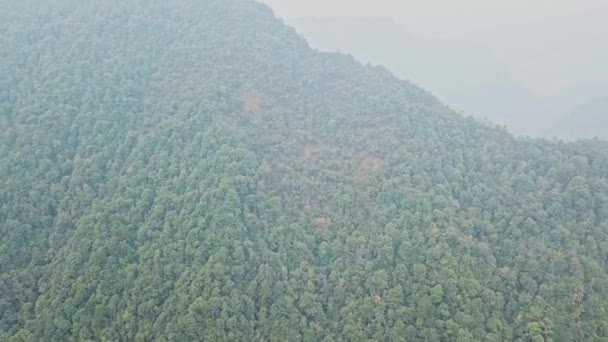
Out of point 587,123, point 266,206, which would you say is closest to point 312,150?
point 266,206

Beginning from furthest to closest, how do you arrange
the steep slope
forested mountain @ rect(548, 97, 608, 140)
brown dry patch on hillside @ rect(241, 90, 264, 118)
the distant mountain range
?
1. the steep slope
2. the distant mountain range
3. forested mountain @ rect(548, 97, 608, 140)
4. brown dry patch on hillside @ rect(241, 90, 264, 118)

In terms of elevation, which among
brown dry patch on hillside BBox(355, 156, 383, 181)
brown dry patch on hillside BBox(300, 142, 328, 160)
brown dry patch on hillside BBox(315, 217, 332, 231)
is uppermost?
brown dry patch on hillside BBox(355, 156, 383, 181)

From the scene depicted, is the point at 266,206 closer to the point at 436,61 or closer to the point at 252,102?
the point at 252,102

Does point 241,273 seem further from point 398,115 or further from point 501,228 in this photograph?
point 398,115

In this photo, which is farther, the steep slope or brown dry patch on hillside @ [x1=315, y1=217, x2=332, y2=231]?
Result: the steep slope

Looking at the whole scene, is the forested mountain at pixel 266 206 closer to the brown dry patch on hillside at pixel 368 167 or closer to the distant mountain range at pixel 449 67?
the brown dry patch on hillside at pixel 368 167

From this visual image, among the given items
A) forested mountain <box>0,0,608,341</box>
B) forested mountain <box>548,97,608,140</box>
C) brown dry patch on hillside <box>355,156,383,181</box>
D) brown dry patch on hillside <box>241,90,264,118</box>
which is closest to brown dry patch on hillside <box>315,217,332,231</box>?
forested mountain <box>0,0,608,341</box>

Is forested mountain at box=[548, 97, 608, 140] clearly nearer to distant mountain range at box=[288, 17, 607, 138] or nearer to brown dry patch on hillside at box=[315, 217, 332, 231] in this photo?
distant mountain range at box=[288, 17, 607, 138]
